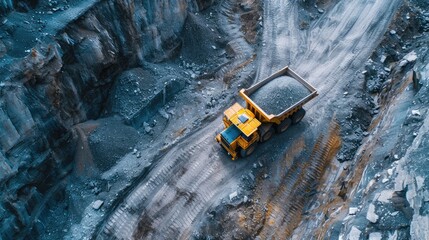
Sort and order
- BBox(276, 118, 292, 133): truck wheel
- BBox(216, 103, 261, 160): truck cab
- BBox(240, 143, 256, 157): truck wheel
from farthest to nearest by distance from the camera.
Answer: BBox(276, 118, 292, 133): truck wheel
BBox(240, 143, 256, 157): truck wheel
BBox(216, 103, 261, 160): truck cab

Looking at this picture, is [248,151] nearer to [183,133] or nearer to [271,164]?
[271,164]

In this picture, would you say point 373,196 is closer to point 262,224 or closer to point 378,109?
point 262,224

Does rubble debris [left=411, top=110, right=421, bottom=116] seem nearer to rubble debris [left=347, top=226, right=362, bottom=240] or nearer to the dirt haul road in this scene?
the dirt haul road

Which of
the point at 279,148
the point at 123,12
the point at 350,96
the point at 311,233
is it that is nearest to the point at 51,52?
the point at 123,12

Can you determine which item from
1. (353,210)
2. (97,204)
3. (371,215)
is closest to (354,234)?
(371,215)

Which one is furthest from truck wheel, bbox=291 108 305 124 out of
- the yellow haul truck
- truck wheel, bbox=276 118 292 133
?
truck wheel, bbox=276 118 292 133

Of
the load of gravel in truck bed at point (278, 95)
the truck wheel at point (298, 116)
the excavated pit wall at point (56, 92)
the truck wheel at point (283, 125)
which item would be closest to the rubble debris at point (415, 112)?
the load of gravel in truck bed at point (278, 95)
